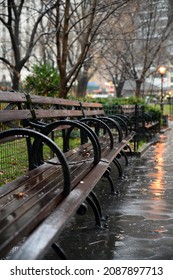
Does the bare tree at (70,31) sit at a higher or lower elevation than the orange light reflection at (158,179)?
higher

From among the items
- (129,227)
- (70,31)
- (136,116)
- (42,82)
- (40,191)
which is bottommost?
(129,227)

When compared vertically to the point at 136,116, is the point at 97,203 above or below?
below

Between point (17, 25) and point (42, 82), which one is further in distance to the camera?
point (17, 25)

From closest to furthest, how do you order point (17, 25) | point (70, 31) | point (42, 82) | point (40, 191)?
point (40, 191) < point (70, 31) < point (42, 82) < point (17, 25)

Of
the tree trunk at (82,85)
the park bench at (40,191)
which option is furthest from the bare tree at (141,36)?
the park bench at (40,191)

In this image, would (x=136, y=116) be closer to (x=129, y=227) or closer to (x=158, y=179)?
(x=158, y=179)

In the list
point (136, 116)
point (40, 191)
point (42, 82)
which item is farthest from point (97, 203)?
point (42, 82)

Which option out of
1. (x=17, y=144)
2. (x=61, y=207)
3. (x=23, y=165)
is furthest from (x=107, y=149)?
Result: (x=61, y=207)

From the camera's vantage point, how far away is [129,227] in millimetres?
4004

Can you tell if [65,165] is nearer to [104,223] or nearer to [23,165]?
[104,223]

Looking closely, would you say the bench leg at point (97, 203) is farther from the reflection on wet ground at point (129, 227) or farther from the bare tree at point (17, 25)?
the bare tree at point (17, 25)

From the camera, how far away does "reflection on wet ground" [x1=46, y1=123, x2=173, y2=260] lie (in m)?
3.32

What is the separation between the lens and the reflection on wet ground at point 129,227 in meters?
3.32

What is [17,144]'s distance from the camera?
19.9 feet
